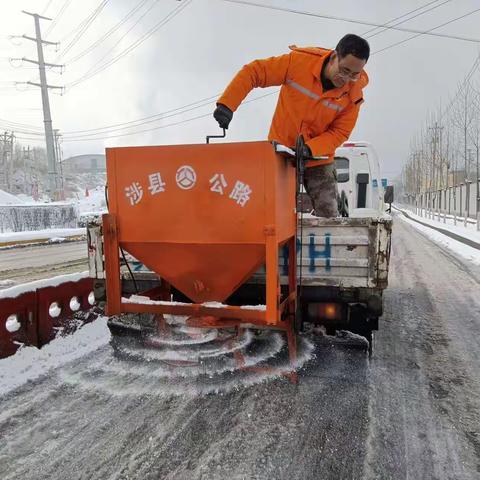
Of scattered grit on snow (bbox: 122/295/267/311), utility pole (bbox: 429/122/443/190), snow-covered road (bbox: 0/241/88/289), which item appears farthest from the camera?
utility pole (bbox: 429/122/443/190)

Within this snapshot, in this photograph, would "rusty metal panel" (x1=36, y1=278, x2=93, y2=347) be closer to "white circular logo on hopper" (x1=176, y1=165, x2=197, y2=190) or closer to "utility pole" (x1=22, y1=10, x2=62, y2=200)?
"white circular logo on hopper" (x1=176, y1=165, x2=197, y2=190)

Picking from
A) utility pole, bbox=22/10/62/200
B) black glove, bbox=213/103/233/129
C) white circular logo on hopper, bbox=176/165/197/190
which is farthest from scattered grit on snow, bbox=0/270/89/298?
utility pole, bbox=22/10/62/200

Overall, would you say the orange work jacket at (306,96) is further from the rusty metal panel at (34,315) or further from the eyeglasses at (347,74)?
the rusty metal panel at (34,315)

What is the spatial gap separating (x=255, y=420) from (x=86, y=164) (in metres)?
154

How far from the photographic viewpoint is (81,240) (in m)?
17.6

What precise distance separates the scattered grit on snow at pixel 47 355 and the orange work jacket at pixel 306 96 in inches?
105

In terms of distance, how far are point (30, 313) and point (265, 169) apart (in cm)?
257

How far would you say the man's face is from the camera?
3.19 metres

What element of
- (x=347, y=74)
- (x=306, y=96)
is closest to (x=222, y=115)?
(x=306, y=96)

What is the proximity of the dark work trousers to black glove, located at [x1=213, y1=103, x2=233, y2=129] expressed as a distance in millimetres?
1042

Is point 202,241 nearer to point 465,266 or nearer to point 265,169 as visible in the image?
point 265,169

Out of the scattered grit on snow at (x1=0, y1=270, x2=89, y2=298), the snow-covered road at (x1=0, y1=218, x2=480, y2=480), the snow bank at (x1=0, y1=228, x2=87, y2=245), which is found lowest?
the snow-covered road at (x1=0, y1=218, x2=480, y2=480)

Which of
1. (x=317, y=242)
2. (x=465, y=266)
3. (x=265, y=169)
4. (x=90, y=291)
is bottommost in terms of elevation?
(x=465, y=266)

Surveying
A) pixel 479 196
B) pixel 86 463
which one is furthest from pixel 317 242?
pixel 479 196
